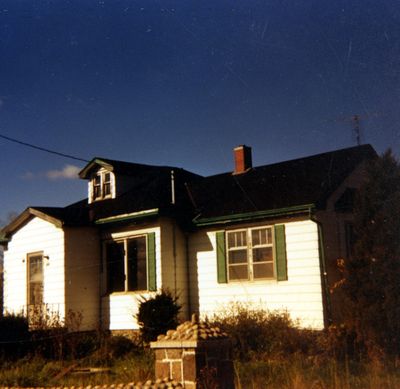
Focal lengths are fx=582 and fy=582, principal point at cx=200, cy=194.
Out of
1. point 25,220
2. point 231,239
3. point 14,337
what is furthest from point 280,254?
point 25,220

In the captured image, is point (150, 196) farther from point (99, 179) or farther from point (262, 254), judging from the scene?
point (262, 254)

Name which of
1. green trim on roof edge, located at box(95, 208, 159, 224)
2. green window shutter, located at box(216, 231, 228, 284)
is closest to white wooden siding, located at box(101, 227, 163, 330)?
green trim on roof edge, located at box(95, 208, 159, 224)

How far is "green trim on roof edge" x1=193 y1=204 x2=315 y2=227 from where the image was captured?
14.4 m

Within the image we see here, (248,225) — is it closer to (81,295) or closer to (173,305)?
(173,305)

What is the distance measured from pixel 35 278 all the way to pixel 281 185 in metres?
8.56

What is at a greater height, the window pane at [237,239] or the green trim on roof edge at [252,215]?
the green trim on roof edge at [252,215]

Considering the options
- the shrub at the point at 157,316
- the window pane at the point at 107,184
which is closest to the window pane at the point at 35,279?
the window pane at the point at 107,184

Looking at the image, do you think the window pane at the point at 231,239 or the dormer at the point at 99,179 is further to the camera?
the dormer at the point at 99,179

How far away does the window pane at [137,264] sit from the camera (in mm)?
17703

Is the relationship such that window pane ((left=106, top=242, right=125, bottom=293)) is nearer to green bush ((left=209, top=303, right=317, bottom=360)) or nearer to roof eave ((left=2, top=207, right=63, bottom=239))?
roof eave ((left=2, top=207, right=63, bottom=239))

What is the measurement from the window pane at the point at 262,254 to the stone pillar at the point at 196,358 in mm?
9108

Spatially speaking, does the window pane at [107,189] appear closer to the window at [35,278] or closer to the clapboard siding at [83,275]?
the clapboard siding at [83,275]

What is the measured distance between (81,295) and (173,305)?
12.1 feet

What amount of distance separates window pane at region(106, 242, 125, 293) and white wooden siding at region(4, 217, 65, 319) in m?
1.50
